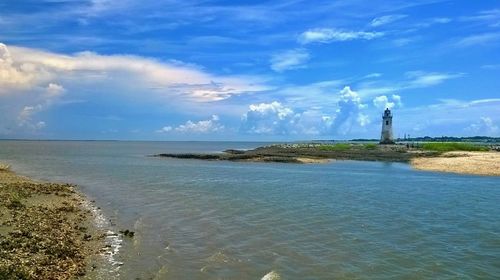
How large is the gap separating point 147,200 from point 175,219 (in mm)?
8695

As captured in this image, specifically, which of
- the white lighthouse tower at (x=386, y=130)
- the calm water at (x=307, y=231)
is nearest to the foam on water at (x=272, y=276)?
the calm water at (x=307, y=231)

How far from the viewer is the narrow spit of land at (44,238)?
48.0ft

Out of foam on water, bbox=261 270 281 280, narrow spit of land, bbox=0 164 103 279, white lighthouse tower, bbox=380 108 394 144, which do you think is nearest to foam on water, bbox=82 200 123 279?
narrow spit of land, bbox=0 164 103 279

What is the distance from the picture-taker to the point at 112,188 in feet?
142

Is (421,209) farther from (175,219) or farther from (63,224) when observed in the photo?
(63,224)

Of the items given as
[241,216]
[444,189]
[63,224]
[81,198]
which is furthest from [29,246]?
[444,189]

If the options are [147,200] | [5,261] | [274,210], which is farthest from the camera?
[147,200]

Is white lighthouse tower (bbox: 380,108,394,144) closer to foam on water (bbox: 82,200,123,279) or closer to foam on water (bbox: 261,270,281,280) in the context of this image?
foam on water (bbox: 82,200,123,279)

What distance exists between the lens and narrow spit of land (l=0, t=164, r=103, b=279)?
14.6m

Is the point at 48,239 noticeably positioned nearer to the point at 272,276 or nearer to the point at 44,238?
the point at 44,238

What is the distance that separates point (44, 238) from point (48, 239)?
215 mm

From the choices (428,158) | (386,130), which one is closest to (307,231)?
(428,158)

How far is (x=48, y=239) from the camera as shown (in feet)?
60.5

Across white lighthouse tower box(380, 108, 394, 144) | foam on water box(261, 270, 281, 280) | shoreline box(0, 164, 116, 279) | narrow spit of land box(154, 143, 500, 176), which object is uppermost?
white lighthouse tower box(380, 108, 394, 144)
